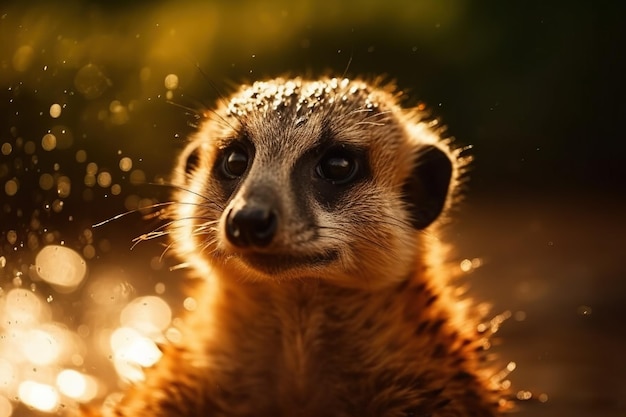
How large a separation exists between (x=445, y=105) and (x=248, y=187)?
16.7 ft

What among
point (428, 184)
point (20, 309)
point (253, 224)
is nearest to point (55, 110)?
point (20, 309)

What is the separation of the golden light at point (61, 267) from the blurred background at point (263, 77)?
2cm

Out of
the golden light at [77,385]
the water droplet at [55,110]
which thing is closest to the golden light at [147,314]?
the golden light at [77,385]

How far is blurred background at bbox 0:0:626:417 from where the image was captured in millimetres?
5176

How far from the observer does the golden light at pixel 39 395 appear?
14.9ft

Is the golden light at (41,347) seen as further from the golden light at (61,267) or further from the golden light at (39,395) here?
the golden light at (61,267)

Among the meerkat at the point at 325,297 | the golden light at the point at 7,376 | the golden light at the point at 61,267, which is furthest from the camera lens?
the golden light at the point at 61,267

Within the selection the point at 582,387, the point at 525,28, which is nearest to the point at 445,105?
the point at 525,28

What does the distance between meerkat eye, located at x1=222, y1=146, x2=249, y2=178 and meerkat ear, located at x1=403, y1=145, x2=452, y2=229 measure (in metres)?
0.54

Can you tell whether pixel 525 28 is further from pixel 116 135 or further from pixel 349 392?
pixel 349 392

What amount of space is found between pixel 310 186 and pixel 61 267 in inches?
138

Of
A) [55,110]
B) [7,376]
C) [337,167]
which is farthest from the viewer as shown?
[55,110]

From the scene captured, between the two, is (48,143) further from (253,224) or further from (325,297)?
(253,224)

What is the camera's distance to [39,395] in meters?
4.69
